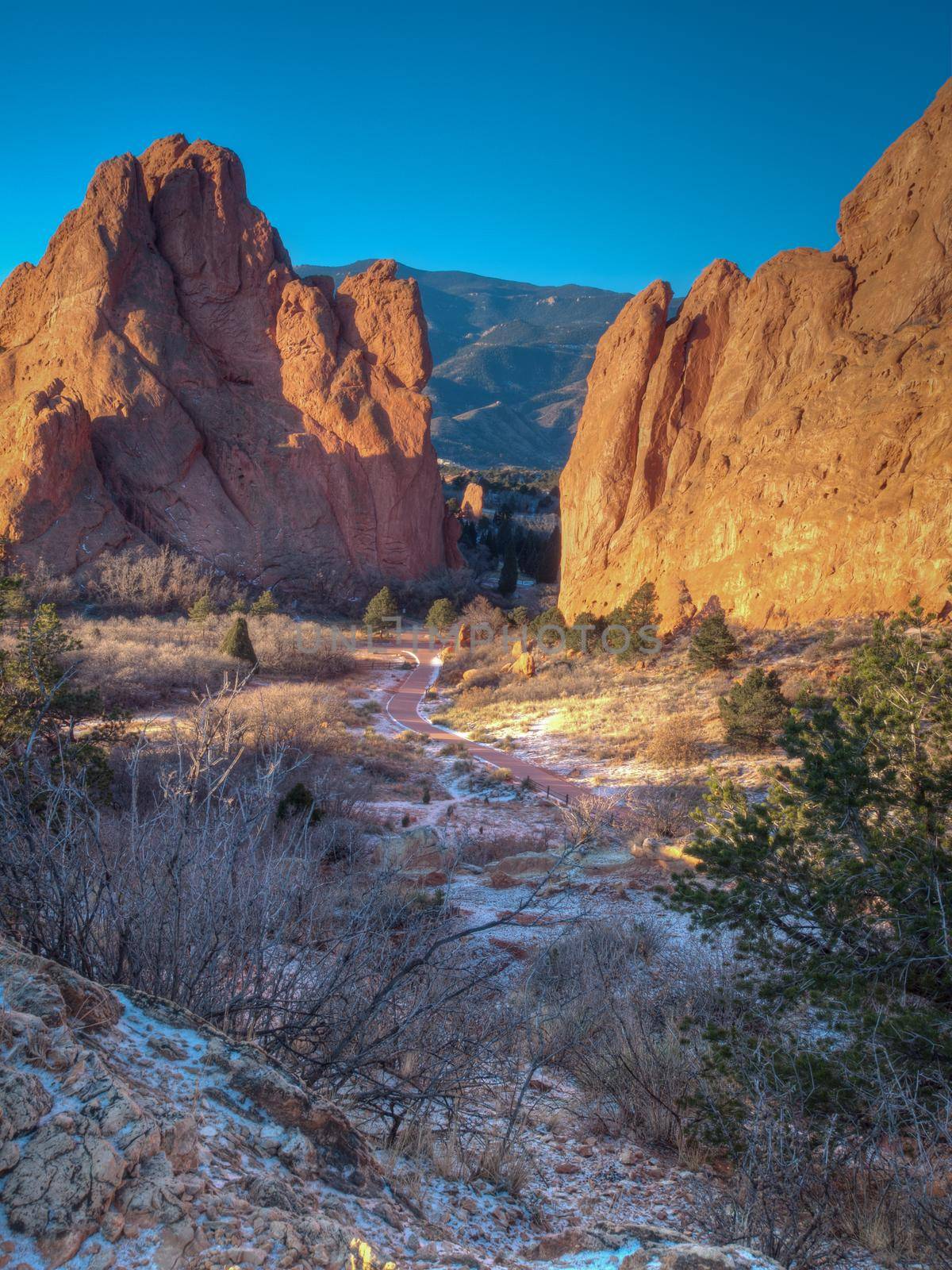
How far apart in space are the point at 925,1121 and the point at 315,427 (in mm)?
43506

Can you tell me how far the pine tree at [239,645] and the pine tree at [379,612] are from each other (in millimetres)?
13256

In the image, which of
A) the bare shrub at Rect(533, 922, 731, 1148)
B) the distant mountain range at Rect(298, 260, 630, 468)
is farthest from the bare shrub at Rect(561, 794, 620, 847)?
the distant mountain range at Rect(298, 260, 630, 468)

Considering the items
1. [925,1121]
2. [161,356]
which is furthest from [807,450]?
[161,356]

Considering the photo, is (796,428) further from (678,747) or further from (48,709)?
(48,709)

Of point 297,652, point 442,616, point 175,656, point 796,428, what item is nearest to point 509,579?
point 442,616

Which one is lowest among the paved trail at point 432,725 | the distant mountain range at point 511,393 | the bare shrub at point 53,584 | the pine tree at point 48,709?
the paved trail at point 432,725

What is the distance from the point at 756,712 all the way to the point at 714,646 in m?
6.65

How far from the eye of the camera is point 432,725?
20938 millimetres

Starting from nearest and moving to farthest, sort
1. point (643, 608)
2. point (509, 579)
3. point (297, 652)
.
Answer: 1. point (643, 608)
2. point (297, 652)
3. point (509, 579)

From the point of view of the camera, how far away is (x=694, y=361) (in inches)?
1163

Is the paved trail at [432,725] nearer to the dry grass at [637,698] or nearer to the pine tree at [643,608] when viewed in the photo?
the dry grass at [637,698]

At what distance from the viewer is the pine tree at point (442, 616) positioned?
36531 millimetres

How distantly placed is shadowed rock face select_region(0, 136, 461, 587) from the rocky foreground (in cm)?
3462

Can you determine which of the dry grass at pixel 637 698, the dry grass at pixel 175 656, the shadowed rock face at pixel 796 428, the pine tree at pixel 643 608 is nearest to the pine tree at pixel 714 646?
the dry grass at pixel 637 698
